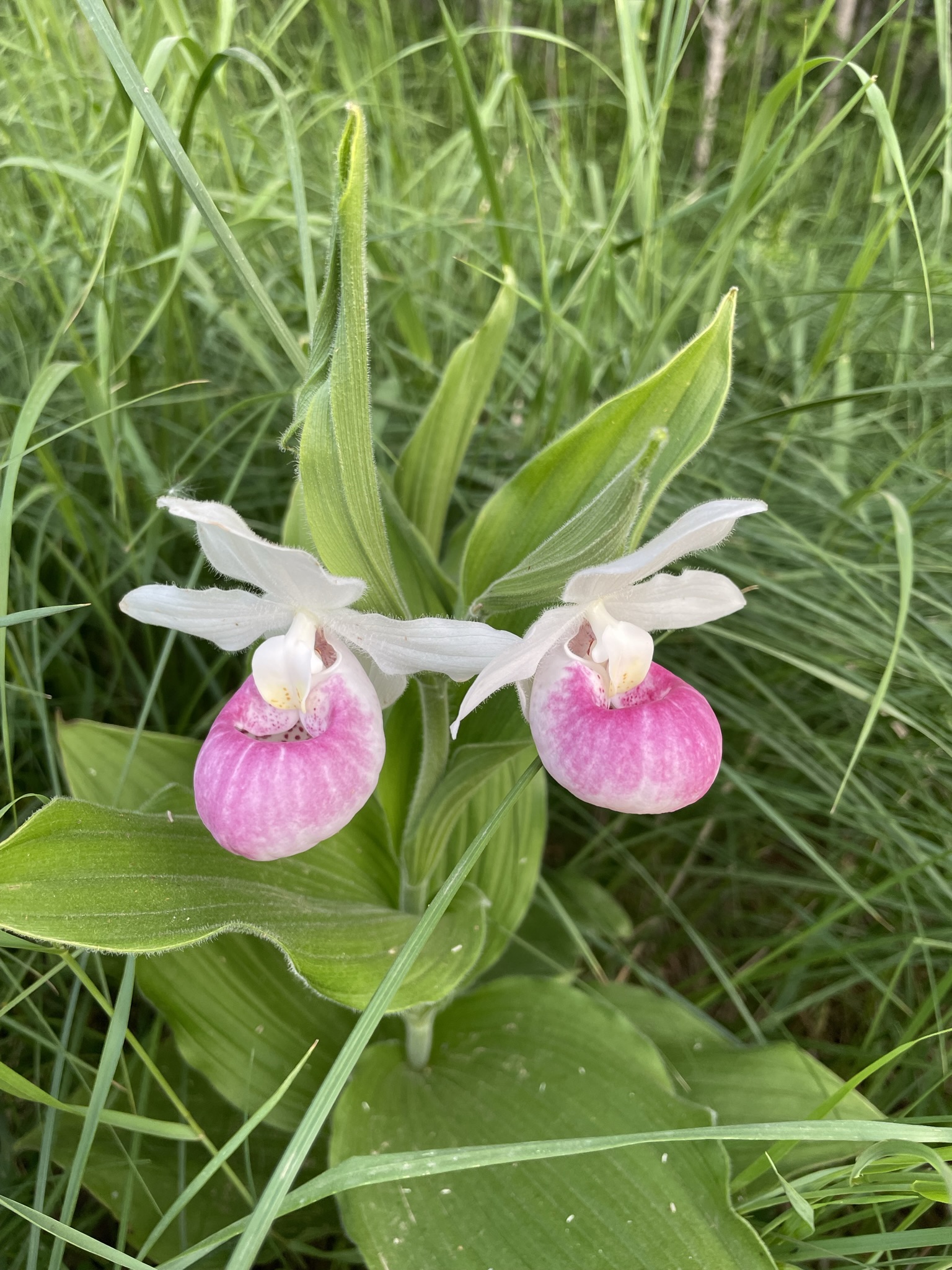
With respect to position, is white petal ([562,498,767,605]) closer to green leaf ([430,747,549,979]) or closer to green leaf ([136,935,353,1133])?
green leaf ([430,747,549,979])

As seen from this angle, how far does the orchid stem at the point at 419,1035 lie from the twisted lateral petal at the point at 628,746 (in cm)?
45

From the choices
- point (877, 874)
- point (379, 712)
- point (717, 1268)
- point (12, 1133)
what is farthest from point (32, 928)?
point (877, 874)

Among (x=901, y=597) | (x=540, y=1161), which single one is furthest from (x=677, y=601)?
(x=540, y=1161)

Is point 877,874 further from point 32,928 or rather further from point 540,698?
point 32,928

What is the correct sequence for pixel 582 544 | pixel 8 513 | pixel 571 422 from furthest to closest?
pixel 571 422 → pixel 8 513 → pixel 582 544

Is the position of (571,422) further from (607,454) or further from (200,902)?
(200,902)

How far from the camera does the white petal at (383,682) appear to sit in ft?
2.90

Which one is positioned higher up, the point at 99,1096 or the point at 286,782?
the point at 286,782

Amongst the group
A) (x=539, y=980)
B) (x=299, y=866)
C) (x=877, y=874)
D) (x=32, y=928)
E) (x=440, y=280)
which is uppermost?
(x=440, y=280)

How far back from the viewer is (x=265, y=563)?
2.44 ft

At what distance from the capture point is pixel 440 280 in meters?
1.64

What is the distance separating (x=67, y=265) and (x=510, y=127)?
3.98 feet

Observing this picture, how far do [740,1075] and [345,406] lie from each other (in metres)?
0.93

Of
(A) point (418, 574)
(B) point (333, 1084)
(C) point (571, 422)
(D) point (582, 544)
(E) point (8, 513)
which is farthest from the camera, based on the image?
(C) point (571, 422)
